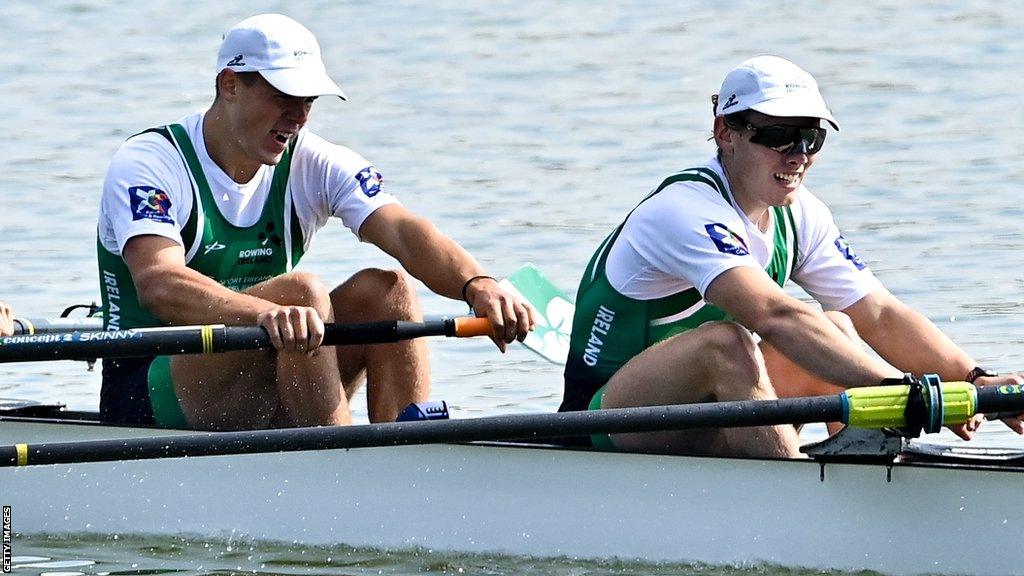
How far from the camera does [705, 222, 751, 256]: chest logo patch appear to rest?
469 centimetres

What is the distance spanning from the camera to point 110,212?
207 inches

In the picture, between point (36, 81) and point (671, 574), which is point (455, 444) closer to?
point (671, 574)

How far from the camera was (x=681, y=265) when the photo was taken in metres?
4.77

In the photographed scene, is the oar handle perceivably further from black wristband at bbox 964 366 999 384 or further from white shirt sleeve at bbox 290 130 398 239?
black wristband at bbox 964 366 999 384

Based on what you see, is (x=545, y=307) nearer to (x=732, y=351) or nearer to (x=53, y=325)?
(x=732, y=351)

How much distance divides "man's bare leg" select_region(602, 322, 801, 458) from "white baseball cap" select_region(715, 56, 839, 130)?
1.86ft

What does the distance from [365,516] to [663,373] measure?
3.16 feet

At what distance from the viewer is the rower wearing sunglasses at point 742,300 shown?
4641 mm

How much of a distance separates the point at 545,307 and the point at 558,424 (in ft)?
4.80

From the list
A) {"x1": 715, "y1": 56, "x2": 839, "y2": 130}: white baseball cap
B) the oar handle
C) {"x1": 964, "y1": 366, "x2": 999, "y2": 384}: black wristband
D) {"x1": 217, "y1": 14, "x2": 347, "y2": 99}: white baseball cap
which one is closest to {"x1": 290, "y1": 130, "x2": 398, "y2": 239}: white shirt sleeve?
{"x1": 217, "y1": 14, "x2": 347, "y2": 99}: white baseball cap

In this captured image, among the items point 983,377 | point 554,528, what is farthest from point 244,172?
point 983,377

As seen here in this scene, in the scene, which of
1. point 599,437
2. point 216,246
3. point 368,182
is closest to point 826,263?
point 599,437

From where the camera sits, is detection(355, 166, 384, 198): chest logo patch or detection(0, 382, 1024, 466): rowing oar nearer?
detection(0, 382, 1024, 466): rowing oar

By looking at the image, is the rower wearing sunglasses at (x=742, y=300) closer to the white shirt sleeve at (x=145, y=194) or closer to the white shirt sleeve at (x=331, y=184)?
the white shirt sleeve at (x=331, y=184)
